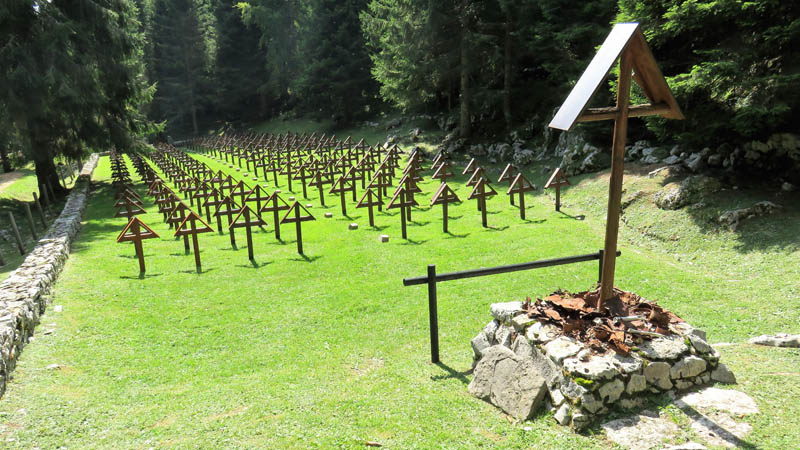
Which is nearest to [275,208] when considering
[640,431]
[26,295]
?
[26,295]

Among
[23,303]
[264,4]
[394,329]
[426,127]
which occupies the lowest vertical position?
[394,329]

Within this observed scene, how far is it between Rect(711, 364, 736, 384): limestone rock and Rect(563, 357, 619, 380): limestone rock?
3.84ft

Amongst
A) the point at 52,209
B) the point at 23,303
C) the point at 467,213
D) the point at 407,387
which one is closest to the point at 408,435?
the point at 407,387

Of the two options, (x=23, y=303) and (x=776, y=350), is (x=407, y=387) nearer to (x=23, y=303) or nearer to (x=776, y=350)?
(x=776, y=350)

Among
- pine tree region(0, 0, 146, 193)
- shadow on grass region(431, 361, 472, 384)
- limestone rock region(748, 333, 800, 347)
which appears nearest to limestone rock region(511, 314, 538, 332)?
shadow on grass region(431, 361, 472, 384)

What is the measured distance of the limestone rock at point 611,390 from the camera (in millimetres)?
4805

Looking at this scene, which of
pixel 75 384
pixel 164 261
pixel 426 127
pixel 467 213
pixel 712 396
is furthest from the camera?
pixel 426 127

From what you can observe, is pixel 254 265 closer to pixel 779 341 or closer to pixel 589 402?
pixel 589 402

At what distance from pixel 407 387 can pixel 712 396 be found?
309 centimetres

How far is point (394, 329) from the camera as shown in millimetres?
7941

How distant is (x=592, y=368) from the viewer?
4844 millimetres

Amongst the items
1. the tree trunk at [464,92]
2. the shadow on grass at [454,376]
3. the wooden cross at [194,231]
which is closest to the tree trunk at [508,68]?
the tree trunk at [464,92]

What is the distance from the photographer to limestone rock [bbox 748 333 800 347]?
6.26m

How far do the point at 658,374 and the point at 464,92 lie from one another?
22391 millimetres
